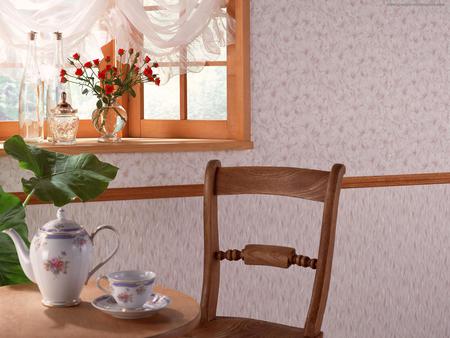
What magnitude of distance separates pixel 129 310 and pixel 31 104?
1.45 m

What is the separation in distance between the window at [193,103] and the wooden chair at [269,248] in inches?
20.7

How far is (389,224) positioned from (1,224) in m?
1.77

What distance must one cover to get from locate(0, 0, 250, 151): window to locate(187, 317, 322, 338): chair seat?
0.85 meters

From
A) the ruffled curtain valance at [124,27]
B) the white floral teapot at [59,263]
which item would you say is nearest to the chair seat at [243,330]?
the white floral teapot at [59,263]

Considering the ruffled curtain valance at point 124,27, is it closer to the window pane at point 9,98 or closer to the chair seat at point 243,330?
the window pane at point 9,98

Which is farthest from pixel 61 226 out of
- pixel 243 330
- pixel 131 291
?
pixel 243 330

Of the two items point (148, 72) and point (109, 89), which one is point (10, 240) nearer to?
point (109, 89)

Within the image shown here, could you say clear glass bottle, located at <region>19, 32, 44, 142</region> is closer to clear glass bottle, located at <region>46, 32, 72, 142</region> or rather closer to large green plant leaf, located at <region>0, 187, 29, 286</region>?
clear glass bottle, located at <region>46, 32, 72, 142</region>

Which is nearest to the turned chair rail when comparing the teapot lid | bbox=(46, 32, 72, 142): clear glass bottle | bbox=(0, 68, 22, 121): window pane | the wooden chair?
the wooden chair

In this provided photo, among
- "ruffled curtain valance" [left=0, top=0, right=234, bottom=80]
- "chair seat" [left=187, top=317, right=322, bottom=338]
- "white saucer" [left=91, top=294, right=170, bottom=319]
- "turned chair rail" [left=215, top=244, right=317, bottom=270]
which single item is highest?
"ruffled curtain valance" [left=0, top=0, right=234, bottom=80]

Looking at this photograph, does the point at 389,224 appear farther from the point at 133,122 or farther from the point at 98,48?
the point at 98,48

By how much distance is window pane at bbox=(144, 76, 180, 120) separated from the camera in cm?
346

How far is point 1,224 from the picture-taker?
8.53 feet

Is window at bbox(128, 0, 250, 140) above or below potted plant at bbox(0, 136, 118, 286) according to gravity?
above
